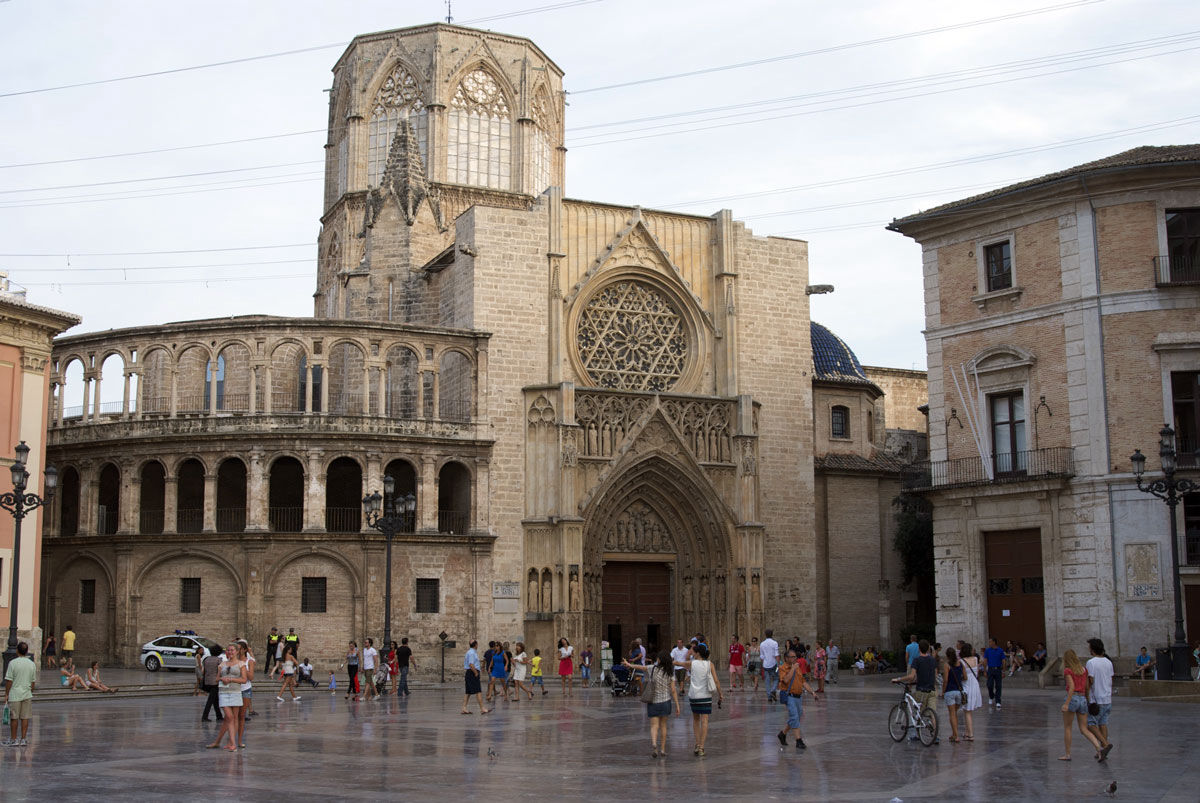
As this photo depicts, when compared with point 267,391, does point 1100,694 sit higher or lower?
lower

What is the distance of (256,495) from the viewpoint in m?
38.8

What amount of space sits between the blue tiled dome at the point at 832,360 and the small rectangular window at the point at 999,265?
14.3 meters

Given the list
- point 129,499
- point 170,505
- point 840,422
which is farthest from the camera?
point 840,422

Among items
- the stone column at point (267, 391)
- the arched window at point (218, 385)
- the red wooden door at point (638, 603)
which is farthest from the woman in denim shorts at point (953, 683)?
the arched window at point (218, 385)

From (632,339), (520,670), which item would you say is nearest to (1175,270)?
(632,339)

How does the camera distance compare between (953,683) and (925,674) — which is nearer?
(925,674)

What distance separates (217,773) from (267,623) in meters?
22.8

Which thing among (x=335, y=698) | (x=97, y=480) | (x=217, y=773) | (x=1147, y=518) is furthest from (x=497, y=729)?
(x=97, y=480)

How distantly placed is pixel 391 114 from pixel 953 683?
36.1 m

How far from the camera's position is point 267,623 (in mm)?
38062

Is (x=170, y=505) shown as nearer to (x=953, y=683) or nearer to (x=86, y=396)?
(x=86, y=396)

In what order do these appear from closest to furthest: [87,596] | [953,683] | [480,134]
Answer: [953,683] → [87,596] → [480,134]

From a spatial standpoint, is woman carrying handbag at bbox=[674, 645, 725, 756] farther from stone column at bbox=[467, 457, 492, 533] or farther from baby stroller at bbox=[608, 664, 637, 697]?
stone column at bbox=[467, 457, 492, 533]

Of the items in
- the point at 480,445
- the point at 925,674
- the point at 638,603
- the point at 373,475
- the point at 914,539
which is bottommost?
the point at 925,674
